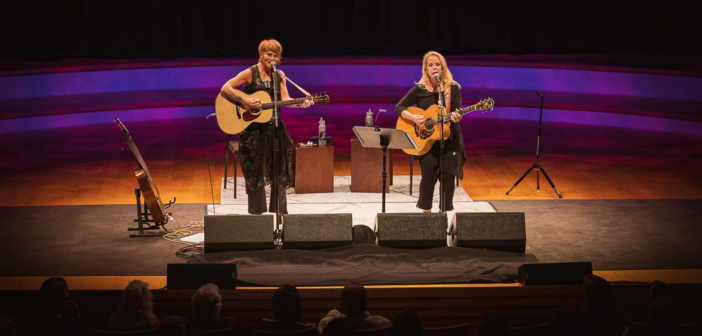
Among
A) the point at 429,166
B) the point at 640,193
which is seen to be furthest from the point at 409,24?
the point at 429,166

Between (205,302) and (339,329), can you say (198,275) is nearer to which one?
(205,302)

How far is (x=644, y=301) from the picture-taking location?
3553mm

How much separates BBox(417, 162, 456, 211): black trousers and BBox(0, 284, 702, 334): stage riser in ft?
5.22

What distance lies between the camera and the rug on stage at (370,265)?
3873 millimetres

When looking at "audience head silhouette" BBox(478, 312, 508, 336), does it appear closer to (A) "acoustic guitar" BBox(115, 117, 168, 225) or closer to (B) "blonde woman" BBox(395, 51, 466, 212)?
(B) "blonde woman" BBox(395, 51, 466, 212)

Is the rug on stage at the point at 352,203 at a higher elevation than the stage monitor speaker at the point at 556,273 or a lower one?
higher

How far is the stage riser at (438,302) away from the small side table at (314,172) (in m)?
2.65

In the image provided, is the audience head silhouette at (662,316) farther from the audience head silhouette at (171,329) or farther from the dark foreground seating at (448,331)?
the audience head silhouette at (171,329)

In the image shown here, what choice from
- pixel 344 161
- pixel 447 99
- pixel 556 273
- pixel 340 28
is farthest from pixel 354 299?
pixel 340 28

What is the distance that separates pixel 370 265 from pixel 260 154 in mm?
1477

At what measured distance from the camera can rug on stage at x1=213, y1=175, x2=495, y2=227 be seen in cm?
557

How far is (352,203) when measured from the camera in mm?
5836

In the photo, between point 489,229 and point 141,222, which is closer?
point 489,229

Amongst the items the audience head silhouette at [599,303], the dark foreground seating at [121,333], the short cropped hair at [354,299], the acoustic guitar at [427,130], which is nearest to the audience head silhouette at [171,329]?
the dark foreground seating at [121,333]
